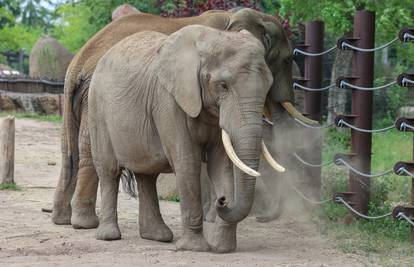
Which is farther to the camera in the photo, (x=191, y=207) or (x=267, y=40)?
(x=267, y=40)

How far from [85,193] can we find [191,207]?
1627 mm

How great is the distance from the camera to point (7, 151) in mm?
11586

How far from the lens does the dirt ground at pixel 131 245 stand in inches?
266

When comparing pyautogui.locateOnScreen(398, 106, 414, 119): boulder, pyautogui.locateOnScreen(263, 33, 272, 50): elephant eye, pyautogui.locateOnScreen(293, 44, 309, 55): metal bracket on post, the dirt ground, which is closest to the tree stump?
the dirt ground

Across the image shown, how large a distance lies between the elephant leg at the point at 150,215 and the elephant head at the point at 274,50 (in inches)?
52.8

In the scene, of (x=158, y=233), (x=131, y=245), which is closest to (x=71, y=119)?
(x=158, y=233)

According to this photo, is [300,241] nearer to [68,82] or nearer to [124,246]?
[124,246]

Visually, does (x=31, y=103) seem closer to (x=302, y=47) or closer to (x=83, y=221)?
(x=302, y=47)

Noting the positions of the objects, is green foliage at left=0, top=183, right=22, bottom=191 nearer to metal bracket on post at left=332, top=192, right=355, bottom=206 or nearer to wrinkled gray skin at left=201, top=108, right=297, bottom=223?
wrinkled gray skin at left=201, top=108, right=297, bottom=223

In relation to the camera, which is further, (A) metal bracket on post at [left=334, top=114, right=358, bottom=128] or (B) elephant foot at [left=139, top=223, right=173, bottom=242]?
(A) metal bracket on post at [left=334, top=114, right=358, bottom=128]

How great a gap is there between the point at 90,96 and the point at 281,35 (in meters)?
1.78

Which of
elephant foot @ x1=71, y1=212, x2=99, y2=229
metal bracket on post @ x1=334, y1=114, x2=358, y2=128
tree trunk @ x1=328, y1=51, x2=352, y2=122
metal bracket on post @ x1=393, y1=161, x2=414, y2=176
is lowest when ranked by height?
tree trunk @ x1=328, y1=51, x2=352, y2=122

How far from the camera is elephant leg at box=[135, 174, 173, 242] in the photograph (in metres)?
7.71

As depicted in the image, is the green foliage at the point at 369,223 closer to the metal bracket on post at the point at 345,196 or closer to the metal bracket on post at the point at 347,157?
the metal bracket on post at the point at 345,196
